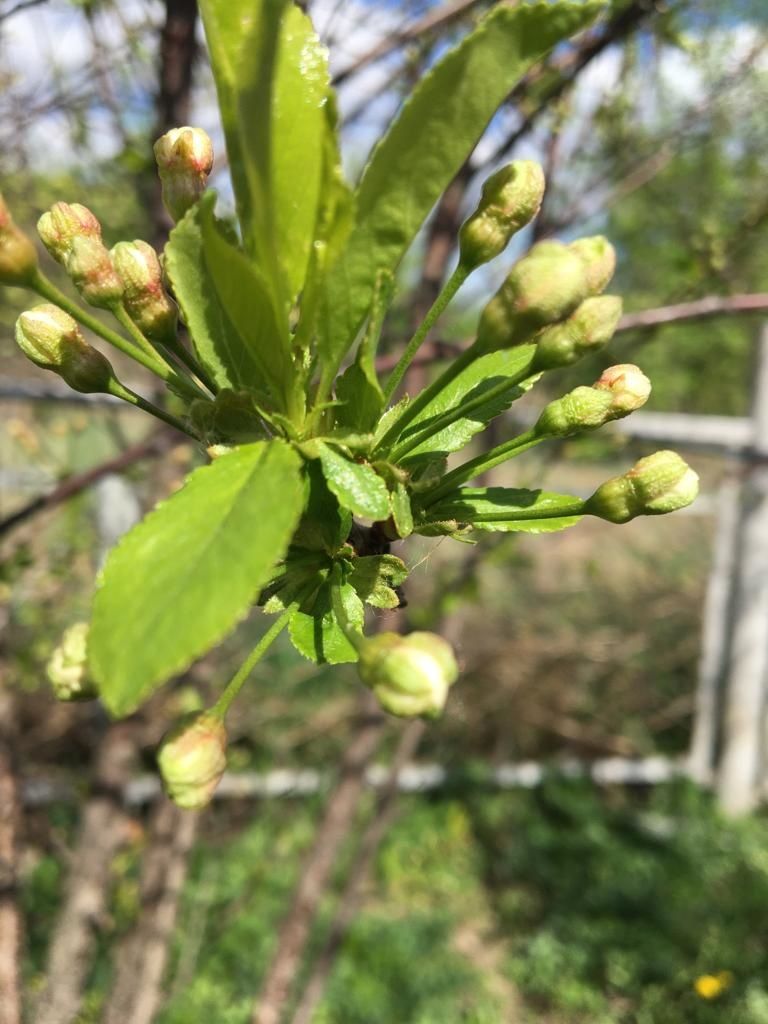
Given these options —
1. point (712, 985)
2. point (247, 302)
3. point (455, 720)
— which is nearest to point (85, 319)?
point (247, 302)

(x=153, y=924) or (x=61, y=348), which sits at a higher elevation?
(x=61, y=348)

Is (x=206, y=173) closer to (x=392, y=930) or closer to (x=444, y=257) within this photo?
(x=444, y=257)

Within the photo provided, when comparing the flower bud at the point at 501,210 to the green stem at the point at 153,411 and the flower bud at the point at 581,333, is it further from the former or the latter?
the green stem at the point at 153,411

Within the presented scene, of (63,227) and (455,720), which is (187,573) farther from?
(455,720)

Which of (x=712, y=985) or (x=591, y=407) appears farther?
(x=712, y=985)

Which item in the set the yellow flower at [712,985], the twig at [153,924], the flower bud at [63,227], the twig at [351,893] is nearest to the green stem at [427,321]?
the flower bud at [63,227]

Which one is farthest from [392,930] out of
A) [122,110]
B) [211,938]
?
[122,110]

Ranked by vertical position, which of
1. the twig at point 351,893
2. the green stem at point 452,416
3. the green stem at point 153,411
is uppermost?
the green stem at point 153,411
